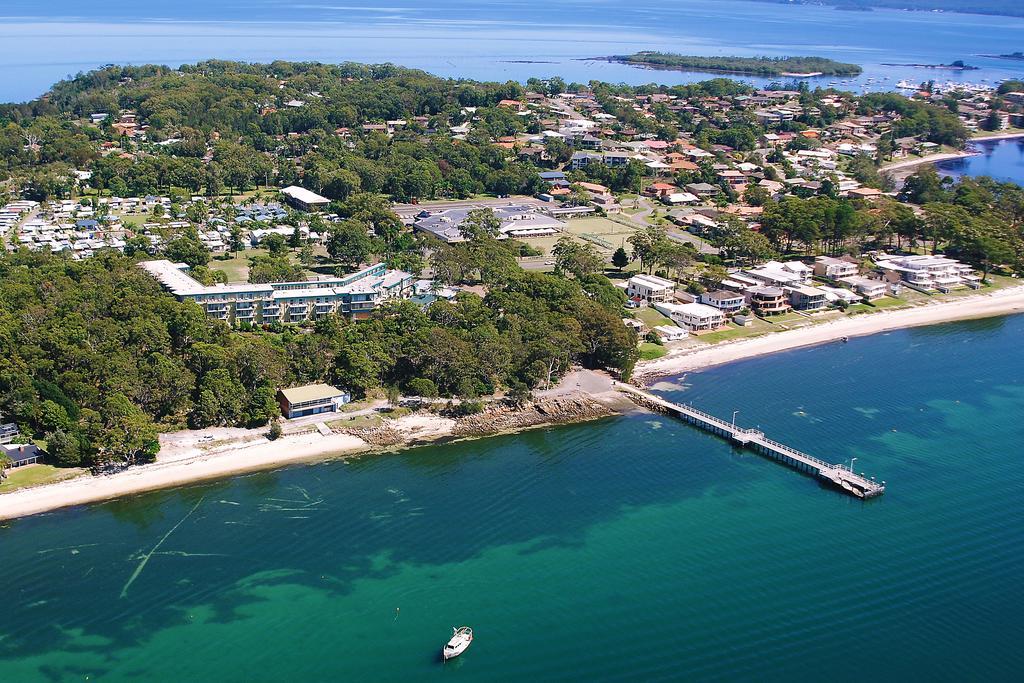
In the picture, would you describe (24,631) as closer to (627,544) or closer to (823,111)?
(627,544)

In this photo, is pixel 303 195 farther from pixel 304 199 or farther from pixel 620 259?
pixel 620 259

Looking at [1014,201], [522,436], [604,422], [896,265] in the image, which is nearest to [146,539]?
[522,436]

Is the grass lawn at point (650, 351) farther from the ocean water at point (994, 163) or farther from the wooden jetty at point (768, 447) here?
the ocean water at point (994, 163)

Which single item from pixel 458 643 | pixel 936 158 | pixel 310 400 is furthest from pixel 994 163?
pixel 458 643

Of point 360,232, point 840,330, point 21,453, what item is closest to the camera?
point 21,453

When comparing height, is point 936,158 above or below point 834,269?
above

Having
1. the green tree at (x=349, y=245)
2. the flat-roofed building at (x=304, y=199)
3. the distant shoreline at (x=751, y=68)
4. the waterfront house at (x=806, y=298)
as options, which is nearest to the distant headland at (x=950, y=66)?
the distant shoreline at (x=751, y=68)
